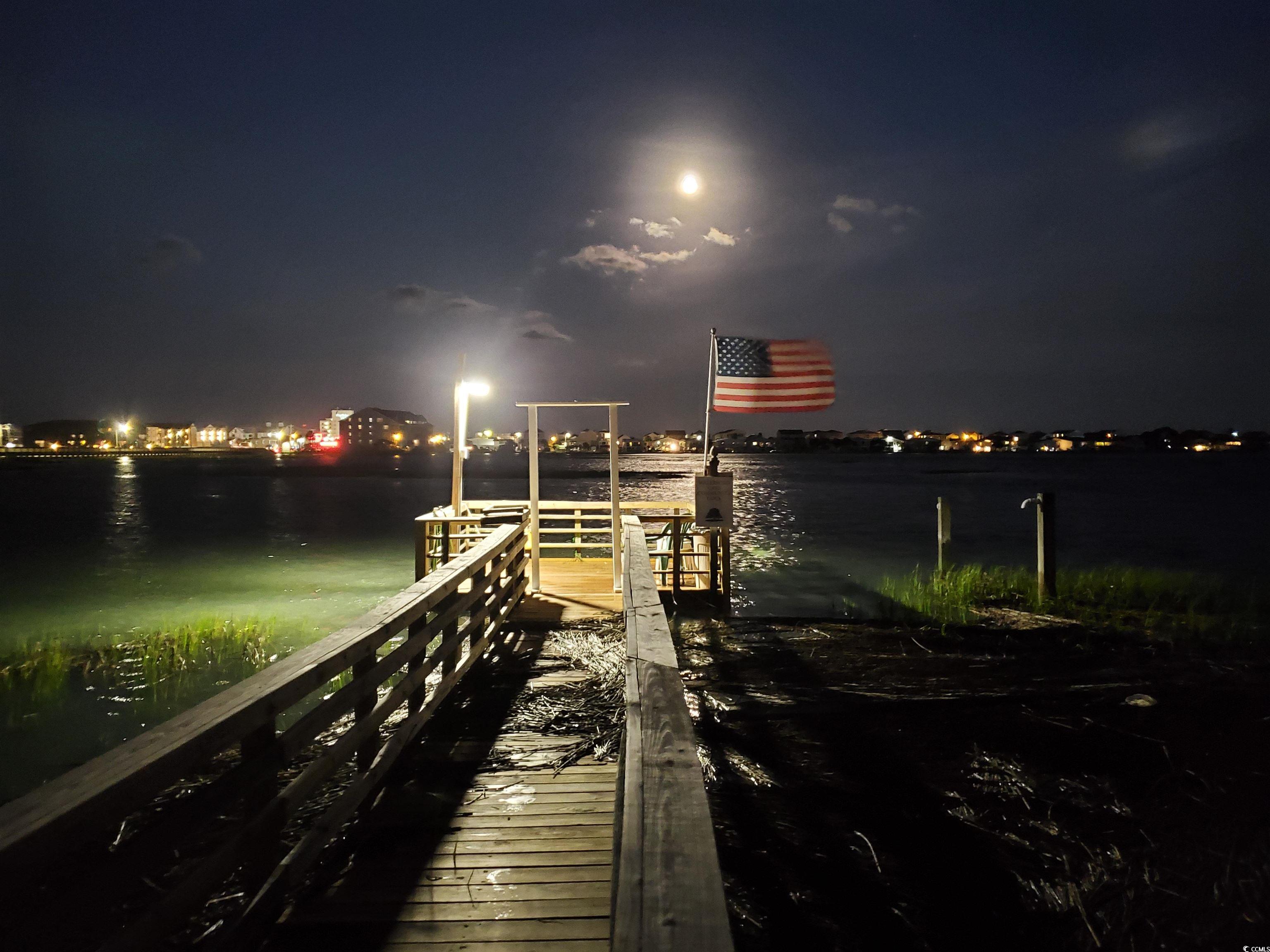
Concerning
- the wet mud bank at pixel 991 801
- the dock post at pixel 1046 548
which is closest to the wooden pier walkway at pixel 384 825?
the wet mud bank at pixel 991 801

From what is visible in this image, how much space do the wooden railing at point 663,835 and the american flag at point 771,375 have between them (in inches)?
265

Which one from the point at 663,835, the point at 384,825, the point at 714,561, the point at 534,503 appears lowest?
the point at 384,825

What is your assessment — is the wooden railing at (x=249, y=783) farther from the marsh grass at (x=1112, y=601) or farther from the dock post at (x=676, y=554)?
the marsh grass at (x=1112, y=601)

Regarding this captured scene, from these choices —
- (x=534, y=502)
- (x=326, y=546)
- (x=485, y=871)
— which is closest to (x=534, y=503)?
(x=534, y=502)

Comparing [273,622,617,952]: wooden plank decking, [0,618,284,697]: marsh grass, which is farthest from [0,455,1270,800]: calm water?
[273,622,617,952]: wooden plank decking

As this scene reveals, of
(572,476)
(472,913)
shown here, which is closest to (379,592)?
(472,913)

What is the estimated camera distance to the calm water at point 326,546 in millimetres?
9242

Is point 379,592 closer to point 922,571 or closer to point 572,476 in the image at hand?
point 922,571

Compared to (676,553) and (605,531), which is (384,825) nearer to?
(676,553)

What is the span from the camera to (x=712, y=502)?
910cm

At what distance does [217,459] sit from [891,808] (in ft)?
639

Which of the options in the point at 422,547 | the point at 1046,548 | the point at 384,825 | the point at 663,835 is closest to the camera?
the point at 663,835

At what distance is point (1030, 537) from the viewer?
31.7 meters

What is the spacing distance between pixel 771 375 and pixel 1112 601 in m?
7.47
